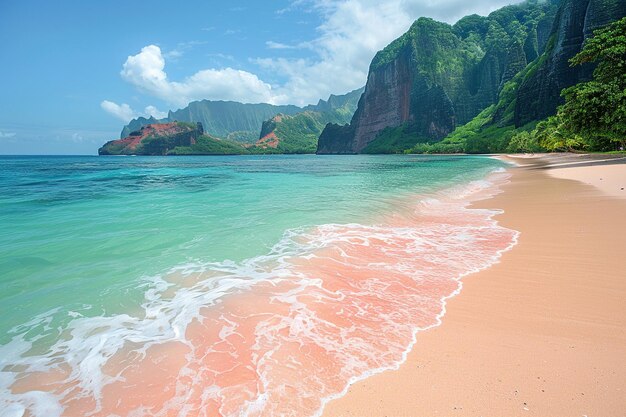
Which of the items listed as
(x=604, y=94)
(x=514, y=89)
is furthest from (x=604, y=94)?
(x=514, y=89)

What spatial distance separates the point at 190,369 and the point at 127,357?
1.10 metres

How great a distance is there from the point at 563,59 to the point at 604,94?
93.9m

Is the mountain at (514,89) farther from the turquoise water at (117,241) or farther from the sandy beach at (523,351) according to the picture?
the sandy beach at (523,351)

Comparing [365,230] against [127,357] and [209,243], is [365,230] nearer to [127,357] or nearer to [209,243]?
[209,243]

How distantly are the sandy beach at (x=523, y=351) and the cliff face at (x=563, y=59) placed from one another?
357 feet

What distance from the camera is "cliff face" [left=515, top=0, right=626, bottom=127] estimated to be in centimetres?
8838

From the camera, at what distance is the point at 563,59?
328 ft

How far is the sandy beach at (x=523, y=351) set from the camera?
3.04m

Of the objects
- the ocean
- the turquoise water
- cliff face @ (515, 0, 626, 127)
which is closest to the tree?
the turquoise water

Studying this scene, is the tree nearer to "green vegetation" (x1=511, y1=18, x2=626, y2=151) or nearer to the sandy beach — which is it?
"green vegetation" (x1=511, y1=18, x2=626, y2=151)

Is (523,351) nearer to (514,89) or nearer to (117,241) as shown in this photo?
(117,241)

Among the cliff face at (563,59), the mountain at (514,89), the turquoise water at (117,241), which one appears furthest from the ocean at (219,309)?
the cliff face at (563,59)

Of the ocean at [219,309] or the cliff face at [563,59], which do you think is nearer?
the ocean at [219,309]

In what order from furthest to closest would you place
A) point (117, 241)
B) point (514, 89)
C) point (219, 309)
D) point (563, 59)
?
point (514, 89) → point (563, 59) → point (117, 241) → point (219, 309)
